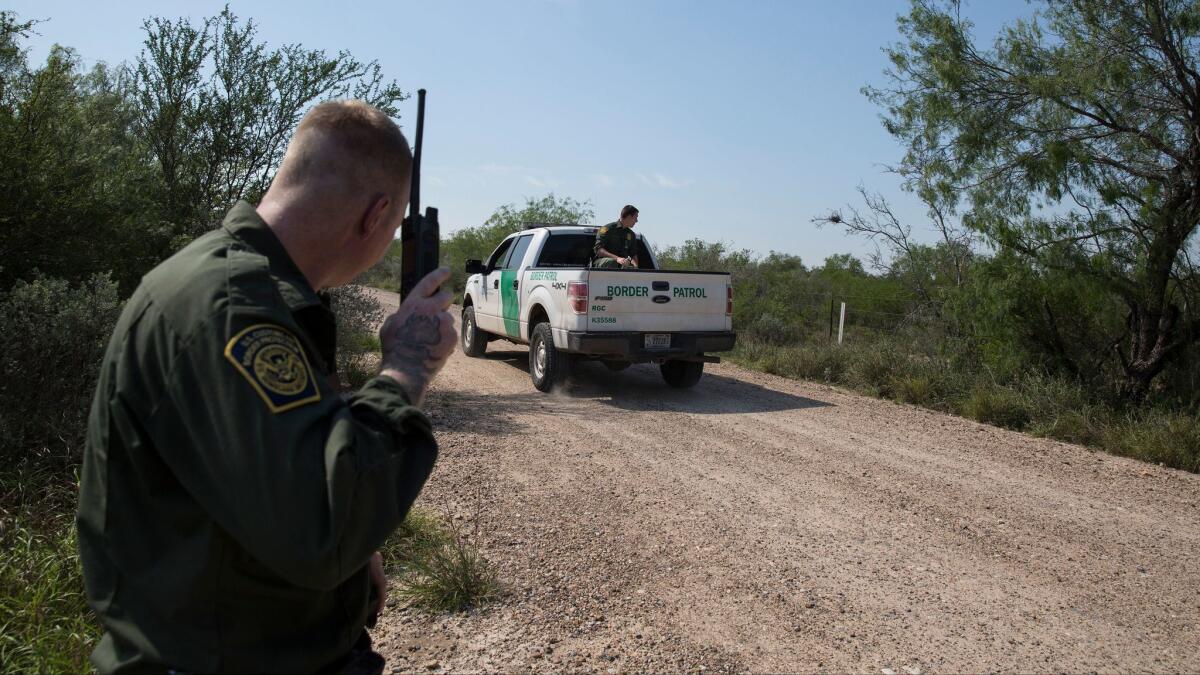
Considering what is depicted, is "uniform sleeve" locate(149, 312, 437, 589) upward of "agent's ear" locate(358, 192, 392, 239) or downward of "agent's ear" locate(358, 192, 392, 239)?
downward

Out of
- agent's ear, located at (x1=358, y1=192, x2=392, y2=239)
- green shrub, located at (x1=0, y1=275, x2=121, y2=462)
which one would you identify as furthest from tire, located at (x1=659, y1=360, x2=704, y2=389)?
agent's ear, located at (x1=358, y1=192, x2=392, y2=239)

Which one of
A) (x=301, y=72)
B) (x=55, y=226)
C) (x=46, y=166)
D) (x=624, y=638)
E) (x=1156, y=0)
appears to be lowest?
(x=624, y=638)

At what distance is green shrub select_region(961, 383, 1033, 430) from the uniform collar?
888 cm

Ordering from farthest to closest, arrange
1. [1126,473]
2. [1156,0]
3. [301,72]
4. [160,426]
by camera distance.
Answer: [301,72] → [1156,0] → [1126,473] → [160,426]

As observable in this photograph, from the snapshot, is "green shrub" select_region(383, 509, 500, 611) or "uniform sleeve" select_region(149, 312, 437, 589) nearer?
"uniform sleeve" select_region(149, 312, 437, 589)

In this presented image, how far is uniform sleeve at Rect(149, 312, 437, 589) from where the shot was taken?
1288 millimetres

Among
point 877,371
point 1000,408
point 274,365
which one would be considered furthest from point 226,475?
point 877,371

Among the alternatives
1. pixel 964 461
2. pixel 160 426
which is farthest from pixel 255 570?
pixel 964 461

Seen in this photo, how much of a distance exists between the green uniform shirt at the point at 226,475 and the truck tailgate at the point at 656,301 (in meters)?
8.00

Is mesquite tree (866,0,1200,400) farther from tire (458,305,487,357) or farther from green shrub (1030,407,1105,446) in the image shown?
tire (458,305,487,357)

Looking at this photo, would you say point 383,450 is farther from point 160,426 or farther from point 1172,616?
point 1172,616

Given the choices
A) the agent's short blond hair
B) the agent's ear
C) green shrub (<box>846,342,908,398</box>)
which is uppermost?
the agent's short blond hair

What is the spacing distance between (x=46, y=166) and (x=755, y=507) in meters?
5.61

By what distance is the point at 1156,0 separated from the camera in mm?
8547
